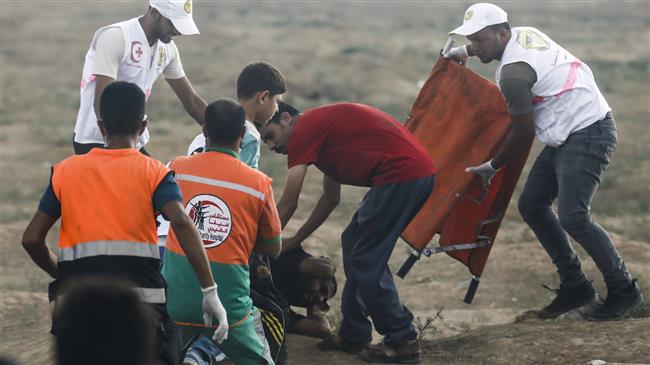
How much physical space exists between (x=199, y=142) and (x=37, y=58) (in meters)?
24.7

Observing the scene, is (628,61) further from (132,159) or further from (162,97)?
(132,159)

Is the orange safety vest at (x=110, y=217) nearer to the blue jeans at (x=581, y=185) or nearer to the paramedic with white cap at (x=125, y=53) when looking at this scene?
the paramedic with white cap at (x=125, y=53)

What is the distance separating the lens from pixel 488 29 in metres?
6.21

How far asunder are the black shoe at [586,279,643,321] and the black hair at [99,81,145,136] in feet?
11.5

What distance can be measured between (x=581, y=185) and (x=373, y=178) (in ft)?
4.20

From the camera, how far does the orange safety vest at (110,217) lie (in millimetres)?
4195

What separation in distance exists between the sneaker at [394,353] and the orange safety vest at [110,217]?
2.04 metres

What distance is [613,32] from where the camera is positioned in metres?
43.1

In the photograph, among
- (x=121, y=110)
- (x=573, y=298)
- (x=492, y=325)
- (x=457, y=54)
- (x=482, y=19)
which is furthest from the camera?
(x=492, y=325)

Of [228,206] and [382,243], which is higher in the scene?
[228,206]

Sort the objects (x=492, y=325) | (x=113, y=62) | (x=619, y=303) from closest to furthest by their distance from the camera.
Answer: (x=113, y=62), (x=619, y=303), (x=492, y=325)

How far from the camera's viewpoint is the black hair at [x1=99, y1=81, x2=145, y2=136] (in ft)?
14.1

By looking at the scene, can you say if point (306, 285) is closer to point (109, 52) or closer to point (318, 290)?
point (318, 290)

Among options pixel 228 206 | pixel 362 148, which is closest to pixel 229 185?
pixel 228 206
